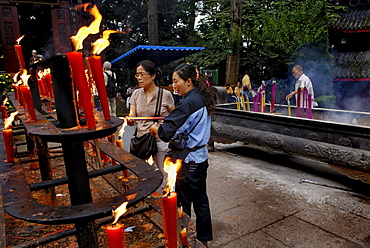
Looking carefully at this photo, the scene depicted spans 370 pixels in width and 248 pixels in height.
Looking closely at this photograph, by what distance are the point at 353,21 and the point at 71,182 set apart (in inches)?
546

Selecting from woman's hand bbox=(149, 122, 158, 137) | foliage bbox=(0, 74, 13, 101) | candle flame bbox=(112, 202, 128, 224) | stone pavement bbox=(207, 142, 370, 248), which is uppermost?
foliage bbox=(0, 74, 13, 101)

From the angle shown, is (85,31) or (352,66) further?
(352,66)

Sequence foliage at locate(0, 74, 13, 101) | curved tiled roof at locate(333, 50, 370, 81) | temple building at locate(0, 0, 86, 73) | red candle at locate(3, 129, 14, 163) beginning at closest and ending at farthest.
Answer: red candle at locate(3, 129, 14, 163)
foliage at locate(0, 74, 13, 101)
temple building at locate(0, 0, 86, 73)
curved tiled roof at locate(333, 50, 370, 81)

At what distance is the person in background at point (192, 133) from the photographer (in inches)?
99.5

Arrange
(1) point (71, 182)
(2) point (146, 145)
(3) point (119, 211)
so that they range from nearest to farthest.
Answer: (3) point (119, 211) < (1) point (71, 182) < (2) point (146, 145)

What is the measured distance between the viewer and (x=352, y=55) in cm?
1252

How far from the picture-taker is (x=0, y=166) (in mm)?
A: 2146

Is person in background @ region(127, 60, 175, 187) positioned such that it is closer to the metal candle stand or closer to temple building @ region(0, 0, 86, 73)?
the metal candle stand

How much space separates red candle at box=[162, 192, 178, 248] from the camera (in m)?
1.25

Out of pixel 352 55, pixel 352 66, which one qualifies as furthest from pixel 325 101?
pixel 352 55

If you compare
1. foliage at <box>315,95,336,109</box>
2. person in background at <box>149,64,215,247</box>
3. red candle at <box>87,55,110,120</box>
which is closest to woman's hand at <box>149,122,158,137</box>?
person in background at <box>149,64,215,247</box>

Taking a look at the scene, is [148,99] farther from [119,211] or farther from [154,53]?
[154,53]

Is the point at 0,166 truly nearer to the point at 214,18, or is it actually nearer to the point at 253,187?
the point at 253,187

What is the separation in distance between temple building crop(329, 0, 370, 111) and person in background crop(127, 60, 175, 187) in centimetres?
1103
